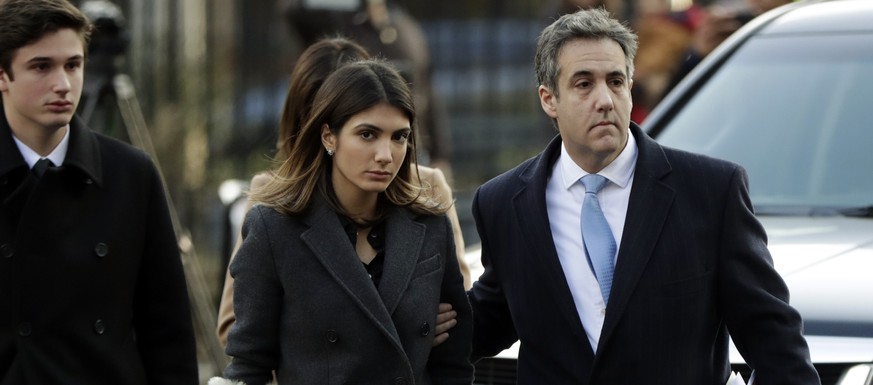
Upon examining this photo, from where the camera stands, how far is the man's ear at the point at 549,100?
4.32 metres

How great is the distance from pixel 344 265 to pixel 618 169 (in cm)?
73

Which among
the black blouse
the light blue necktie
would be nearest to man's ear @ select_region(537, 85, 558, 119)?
the light blue necktie

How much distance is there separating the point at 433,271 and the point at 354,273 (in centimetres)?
22

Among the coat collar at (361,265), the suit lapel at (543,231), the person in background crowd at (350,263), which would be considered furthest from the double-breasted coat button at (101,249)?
→ the suit lapel at (543,231)

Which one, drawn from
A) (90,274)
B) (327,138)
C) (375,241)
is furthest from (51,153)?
(375,241)

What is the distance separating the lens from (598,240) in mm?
4191

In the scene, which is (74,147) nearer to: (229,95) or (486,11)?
(229,95)

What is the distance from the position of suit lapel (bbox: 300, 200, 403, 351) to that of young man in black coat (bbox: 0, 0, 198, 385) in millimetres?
633

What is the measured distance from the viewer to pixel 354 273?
4168 mm

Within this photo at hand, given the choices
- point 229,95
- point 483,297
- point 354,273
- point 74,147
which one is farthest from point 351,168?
point 229,95

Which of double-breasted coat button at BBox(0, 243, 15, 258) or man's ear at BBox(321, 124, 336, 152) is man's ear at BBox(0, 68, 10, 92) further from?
man's ear at BBox(321, 124, 336, 152)

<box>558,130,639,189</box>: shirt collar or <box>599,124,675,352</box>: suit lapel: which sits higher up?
<box>558,130,639,189</box>: shirt collar

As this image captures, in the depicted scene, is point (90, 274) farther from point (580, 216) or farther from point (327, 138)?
point (580, 216)

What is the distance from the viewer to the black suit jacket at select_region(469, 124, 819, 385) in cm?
405
